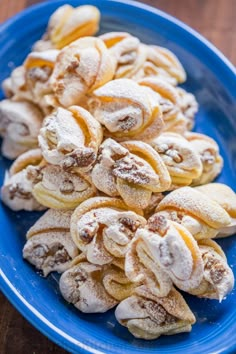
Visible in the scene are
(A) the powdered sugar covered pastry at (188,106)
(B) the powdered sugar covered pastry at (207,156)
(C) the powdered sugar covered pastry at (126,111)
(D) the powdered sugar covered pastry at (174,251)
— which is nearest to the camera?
(D) the powdered sugar covered pastry at (174,251)

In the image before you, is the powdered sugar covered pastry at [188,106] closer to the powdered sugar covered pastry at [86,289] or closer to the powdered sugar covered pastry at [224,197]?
the powdered sugar covered pastry at [224,197]

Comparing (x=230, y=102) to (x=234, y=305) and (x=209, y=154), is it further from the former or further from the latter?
(x=234, y=305)

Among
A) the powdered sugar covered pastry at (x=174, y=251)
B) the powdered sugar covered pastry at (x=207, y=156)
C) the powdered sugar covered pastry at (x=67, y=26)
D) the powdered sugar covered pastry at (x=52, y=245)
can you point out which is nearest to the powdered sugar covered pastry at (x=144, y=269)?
the powdered sugar covered pastry at (x=174, y=251)

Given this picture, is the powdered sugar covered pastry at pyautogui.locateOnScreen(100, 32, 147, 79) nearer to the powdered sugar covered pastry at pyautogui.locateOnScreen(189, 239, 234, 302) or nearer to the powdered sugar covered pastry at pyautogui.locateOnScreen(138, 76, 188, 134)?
the powdered sugar covered pastry at pyautogui.locateOnScreen(138, 76, 188, 134)

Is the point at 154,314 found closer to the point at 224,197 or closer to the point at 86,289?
the point at 86,289

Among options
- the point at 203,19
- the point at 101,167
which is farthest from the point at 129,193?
the point at 203,19

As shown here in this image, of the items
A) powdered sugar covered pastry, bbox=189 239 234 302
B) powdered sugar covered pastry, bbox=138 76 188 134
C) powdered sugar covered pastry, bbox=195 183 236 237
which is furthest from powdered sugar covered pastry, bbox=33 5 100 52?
powdered sugar covered pastry, bbox=189 239 234 302
